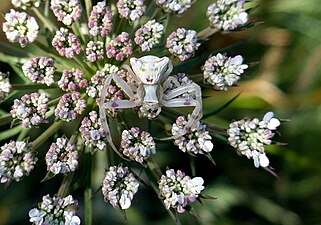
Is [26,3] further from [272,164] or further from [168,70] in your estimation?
[272,164]

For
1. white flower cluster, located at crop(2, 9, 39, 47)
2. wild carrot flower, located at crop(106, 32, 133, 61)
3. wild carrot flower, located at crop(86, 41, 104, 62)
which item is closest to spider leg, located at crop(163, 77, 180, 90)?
wild carrot flower, located at crop(106, 32, 133, 61)

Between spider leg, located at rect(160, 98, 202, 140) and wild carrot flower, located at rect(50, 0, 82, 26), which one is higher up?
wild carrot flower, located at rect(50, 0, 82, 26)

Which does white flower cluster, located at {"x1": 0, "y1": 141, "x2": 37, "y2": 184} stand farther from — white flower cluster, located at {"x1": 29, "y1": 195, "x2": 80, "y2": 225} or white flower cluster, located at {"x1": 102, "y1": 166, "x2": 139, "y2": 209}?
white flower cluster, located at {"x1": 102, "y1": 166, "x2": 139, "y2": 209}

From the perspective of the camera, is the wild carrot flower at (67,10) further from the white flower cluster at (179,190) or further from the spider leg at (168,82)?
the white flower cluster at (179,190)

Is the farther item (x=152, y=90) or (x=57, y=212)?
(x=152, y=90)

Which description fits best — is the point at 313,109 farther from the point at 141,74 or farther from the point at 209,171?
the point at 141,74

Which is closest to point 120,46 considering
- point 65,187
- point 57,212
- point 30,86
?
point 30,86
